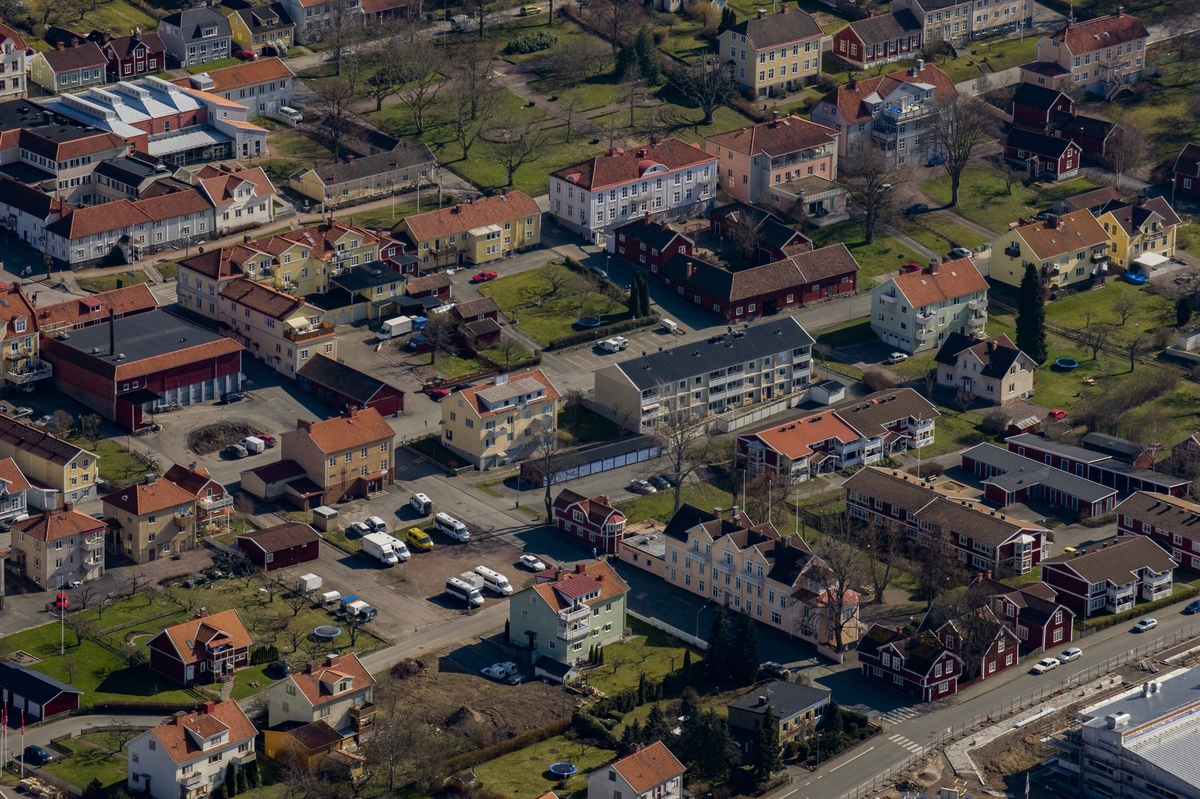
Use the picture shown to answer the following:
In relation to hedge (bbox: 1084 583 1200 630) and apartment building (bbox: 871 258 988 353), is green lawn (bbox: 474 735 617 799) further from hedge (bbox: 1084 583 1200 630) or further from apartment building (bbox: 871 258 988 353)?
apartment building (bbox: 871 258 988 353)

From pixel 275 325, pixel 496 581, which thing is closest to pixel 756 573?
pixel 496 581

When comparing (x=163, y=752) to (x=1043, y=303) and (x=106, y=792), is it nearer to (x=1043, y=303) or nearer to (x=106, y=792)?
(x=106, y=792)

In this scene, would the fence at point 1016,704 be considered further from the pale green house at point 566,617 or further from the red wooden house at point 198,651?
the red wooden house at point 198,651

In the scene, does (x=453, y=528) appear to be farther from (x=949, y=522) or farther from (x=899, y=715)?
(x=899, y=715)

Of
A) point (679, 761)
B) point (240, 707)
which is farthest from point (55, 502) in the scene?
point (679, 761)

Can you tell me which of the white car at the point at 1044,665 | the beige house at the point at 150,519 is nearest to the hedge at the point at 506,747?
the white car at the point at 1044,665
